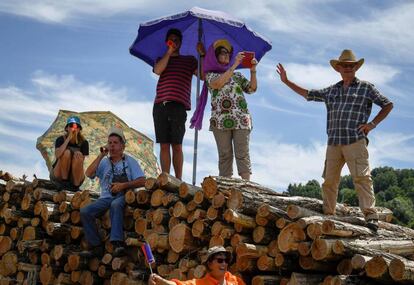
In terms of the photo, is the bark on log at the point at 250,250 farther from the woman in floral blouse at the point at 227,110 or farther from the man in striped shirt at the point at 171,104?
the man in striped shirt at the point at 171,104

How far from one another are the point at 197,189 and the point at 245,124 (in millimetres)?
1222

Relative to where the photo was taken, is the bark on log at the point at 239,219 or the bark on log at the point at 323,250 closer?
the bark on log at the point at 323,250

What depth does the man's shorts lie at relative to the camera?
775cm

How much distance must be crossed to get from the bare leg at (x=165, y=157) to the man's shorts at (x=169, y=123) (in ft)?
0.24

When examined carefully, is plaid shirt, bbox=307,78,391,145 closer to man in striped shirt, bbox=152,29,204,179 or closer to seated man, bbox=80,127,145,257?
man in striped shirt, bbox=152,29,204,179

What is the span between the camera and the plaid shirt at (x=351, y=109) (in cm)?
652

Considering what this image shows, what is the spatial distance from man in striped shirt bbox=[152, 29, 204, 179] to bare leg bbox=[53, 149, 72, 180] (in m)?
1.33

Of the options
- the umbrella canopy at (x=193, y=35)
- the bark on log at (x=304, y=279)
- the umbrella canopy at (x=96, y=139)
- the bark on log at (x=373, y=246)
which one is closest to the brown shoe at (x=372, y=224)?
the bark on log at (x=373, y=246)

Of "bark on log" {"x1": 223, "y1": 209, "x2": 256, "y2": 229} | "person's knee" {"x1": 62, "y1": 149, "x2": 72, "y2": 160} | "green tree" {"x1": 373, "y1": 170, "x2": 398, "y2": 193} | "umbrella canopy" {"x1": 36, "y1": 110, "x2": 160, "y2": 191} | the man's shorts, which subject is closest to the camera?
"bark on log" {"x1": 223, "y1": 209, "x2": 256, "y2": 229}

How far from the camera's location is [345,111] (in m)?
6.57

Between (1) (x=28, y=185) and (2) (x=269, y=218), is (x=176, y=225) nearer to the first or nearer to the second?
(2) (x=269, y=218)

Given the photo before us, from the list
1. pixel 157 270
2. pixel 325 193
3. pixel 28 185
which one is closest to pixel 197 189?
pixel 157 270

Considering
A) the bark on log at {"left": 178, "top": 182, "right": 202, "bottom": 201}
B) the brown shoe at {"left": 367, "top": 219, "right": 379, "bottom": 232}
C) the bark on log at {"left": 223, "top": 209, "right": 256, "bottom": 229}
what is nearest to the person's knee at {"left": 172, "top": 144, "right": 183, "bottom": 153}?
the bark on log at {"left": 178, "top": 182, "right": 202, "bottom": 201}

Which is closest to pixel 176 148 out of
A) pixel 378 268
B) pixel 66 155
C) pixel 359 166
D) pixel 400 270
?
pixel 66 155
